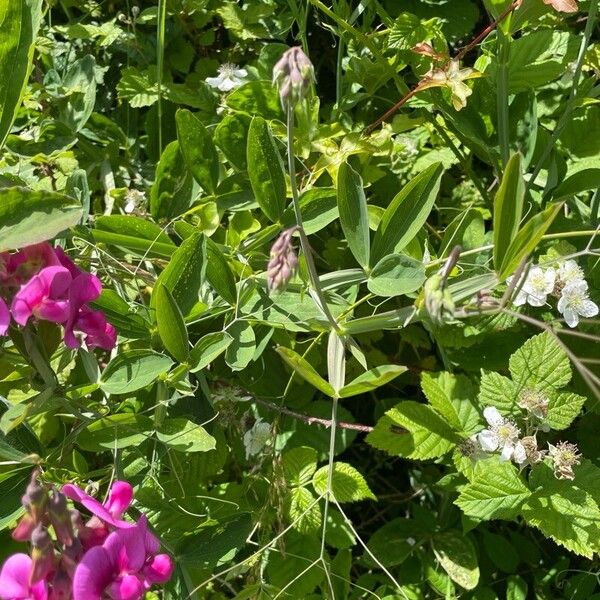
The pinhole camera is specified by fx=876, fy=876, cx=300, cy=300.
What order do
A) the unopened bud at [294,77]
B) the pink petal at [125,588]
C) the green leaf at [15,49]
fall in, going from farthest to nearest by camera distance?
the green leaf at [15,49] < the pink petal at [125,588] < the unopened bud at [294,77]

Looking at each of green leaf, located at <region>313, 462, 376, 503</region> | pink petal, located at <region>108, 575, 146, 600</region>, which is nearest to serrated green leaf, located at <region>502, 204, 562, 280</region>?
green leaf, located at <region>313, 462, 376, 503</region>

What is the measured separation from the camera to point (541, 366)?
1261mm

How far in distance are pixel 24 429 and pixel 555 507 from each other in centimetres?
72

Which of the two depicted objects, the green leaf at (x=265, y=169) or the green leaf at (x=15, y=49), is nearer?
the green leaf at (x=15, y=49)

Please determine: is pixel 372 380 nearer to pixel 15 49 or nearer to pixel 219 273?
pixel 219 273

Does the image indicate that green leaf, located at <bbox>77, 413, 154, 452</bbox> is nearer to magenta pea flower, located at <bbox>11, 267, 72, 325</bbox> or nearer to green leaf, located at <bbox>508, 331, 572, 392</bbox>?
magenta pea flower, located at <bbox>11, 267, 72, 325</bbox>

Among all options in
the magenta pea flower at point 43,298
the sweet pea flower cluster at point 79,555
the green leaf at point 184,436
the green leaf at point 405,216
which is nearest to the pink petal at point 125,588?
the sweet pea flower cluster at point 79,555

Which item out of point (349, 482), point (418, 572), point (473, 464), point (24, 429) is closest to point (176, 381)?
point (24, 429)

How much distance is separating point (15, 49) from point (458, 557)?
99cm

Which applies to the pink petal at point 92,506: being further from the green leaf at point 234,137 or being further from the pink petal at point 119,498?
the green leaf at point 234,137

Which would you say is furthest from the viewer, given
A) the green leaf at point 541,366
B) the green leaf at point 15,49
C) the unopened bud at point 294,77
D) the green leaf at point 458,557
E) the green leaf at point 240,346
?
the green leaf at point 458,557

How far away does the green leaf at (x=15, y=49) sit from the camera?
1.04 metres

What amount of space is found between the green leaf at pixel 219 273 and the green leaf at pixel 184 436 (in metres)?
0.18

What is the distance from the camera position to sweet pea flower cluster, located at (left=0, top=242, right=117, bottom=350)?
95cm
